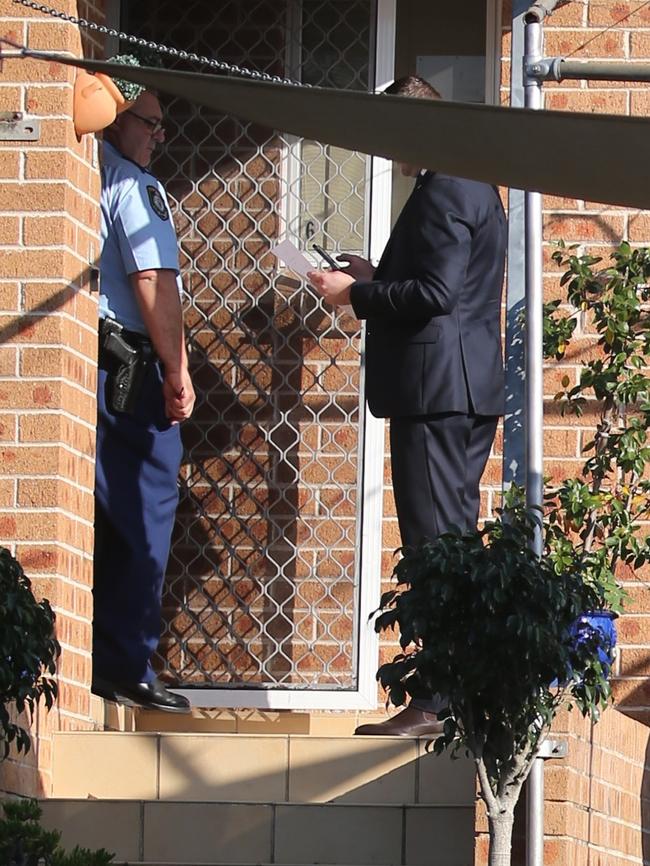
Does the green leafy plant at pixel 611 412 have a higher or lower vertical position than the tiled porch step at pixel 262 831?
higher

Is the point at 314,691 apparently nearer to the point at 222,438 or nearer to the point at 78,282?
the point at 222,438

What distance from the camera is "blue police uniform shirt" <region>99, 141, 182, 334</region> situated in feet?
23.2

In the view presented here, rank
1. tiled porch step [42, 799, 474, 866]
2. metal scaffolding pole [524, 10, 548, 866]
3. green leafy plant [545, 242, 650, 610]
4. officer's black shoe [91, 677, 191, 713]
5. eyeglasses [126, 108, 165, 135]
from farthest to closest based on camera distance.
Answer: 1. eyeglasses [126, 108, 165, 135]
2. officer's black shoe [91, 677, 191, 713]
3. green leafy plant [545, 242, 650, 610]
4. metal scaffolding pole [524, 10, 548, 866]
5. tiled porch step [42, 799, 474, 866]

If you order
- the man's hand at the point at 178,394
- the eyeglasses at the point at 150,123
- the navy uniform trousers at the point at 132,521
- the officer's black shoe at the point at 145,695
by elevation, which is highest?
the eyeglasses at the point at 150,123

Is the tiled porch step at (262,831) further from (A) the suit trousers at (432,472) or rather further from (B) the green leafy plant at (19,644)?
(A) the suit trousers at (432,472)

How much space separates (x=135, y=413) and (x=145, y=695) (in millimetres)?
824

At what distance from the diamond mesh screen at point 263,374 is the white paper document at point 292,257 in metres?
1.08

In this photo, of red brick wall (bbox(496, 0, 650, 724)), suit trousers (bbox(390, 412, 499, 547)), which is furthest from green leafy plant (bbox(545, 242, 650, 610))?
suit trousers (bbox(390, 412, 499, 547))

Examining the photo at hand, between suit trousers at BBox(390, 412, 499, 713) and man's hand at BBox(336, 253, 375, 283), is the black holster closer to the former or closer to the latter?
man's hand at BBox(336, 253, 375, 283)

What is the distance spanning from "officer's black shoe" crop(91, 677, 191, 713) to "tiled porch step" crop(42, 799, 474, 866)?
971 mm

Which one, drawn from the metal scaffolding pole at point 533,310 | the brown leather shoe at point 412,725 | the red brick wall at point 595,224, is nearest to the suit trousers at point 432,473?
the metal scaffolding pole at point 533,310

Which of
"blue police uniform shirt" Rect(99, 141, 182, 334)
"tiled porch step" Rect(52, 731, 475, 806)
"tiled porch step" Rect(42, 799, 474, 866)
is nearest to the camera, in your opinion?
"tiled porch step" Rect(42, 799, 474, 866)

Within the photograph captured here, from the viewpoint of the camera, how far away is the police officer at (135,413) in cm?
702

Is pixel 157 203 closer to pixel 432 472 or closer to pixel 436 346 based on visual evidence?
pixel 436 346
